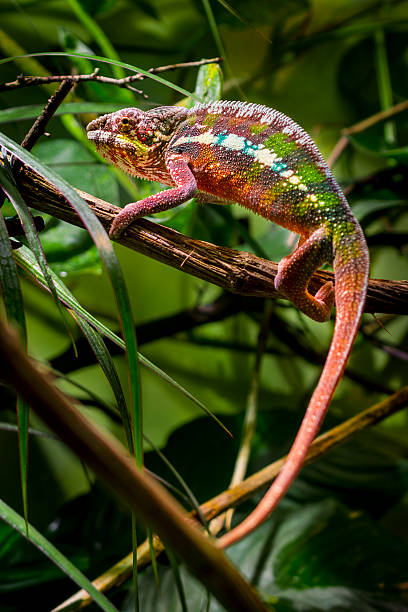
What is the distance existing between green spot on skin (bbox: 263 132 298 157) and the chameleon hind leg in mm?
194

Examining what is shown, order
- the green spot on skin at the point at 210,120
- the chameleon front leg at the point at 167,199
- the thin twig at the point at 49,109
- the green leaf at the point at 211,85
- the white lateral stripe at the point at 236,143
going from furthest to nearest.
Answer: the green leaf at the point at 211,85 → the green spot on skin at the point at 210,120 → the white lateral stripe at the point at 236,143 → the chameleon front leg at the point at 167,199 → the thin twig at the point at 49,109

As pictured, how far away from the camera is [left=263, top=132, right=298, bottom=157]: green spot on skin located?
96 cm

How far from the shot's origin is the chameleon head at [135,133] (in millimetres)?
1096

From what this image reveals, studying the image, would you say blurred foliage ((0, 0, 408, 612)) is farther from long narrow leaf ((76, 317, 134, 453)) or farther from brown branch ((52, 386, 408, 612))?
long narrow leaf ((76, 317, 134, 453))

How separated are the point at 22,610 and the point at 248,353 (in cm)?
143

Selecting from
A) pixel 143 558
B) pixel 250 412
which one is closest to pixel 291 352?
pixel 250 412

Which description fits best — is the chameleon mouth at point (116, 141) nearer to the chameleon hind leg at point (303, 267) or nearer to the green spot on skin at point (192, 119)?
the green spot on skin at point (192, 119)

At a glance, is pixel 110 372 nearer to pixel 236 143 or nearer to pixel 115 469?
pixel 115 469

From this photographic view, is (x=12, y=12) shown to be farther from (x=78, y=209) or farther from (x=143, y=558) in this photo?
(x=143, y=558)

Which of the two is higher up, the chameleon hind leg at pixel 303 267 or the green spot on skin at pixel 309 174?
the green spot on skin at pixel 309 174

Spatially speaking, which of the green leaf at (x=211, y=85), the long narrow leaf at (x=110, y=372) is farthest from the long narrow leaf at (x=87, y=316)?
the green leaf at (x=211, y=85)

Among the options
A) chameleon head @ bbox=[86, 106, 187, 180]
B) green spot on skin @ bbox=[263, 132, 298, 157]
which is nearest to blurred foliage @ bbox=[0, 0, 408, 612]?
chameleon head @ bbox=[86, 106, 187, 180]

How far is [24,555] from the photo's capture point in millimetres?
1460

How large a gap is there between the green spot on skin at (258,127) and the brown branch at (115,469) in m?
0.83
